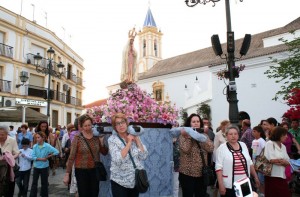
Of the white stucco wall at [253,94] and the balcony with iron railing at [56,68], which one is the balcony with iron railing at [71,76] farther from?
the white stucco wall at [253,94]

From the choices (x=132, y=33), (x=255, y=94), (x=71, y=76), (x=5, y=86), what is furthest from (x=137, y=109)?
(x=71, y=76)

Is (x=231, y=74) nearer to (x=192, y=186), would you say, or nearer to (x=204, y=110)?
(x=192, y=186)

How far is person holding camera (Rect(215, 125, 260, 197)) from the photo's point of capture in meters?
3.97

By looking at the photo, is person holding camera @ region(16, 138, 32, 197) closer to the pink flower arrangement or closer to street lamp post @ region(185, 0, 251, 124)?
the pink flower arrangement

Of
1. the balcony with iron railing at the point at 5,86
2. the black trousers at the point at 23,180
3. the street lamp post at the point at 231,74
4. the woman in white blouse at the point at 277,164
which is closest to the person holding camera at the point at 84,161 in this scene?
the black trousers at the point at 23,180

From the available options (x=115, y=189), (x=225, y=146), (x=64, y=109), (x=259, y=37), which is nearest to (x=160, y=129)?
(x=225, y=146)

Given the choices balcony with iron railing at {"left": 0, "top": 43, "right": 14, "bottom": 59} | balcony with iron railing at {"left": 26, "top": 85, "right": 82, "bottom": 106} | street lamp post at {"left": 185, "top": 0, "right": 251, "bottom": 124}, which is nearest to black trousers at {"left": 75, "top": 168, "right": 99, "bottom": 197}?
street lamp post at {"left": 185, "top": 0, "right": 251, "bottom": 124}

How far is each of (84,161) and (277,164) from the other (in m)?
3.16

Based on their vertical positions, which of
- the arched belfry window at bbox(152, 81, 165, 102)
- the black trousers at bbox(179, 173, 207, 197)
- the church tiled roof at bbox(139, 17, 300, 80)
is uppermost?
the church tiled roof at bbox(139, 17, 300, 80)

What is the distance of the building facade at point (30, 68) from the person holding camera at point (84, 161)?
610 inches

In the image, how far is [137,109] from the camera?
6266mm

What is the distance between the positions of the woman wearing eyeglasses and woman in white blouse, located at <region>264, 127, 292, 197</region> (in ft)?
7.91

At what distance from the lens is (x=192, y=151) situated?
4.47 metres

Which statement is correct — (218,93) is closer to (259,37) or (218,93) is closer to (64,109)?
(259,37)
